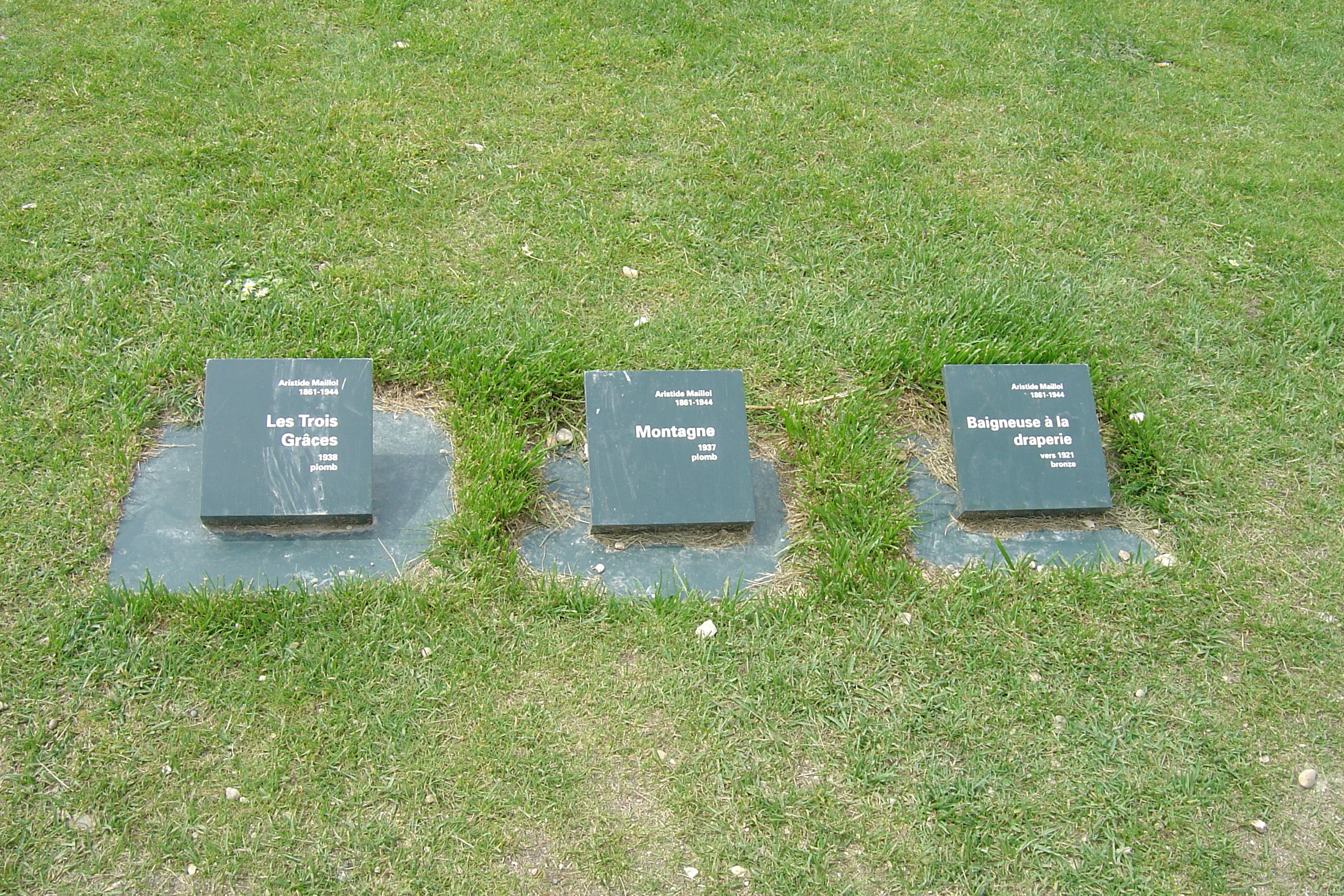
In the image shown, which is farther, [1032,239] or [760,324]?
[1032,239]

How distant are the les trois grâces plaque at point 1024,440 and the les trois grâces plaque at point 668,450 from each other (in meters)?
0.77

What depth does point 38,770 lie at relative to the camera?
2.68 meters

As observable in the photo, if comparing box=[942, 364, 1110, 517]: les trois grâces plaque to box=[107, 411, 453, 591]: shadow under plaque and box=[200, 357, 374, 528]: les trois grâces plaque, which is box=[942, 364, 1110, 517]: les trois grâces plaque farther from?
box=[200, 357, 374, 528]: les trois grâces plaque

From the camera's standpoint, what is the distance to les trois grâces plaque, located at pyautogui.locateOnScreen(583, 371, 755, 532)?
129 inches

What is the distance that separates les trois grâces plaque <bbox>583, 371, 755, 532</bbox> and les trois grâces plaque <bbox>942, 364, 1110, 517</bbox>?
2.54 ft

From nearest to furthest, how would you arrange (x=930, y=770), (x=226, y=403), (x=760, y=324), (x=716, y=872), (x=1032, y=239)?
1. (x=716, y=872)
2. (x=930, y=770)
3. (x=226, y=403)
4. (x=760, y=324)
5. (x=1032, y=239)

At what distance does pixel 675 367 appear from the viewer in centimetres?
382

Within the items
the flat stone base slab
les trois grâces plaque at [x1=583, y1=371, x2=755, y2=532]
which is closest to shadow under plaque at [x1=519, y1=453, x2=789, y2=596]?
les trois grâces plaque at [x1=583, y1=371, x2=755, y2=532]

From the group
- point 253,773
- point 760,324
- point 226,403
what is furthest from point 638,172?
point 253,773

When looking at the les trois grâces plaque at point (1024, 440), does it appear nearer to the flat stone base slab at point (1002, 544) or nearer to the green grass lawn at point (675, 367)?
the flat stone base slab at point (1002, 544)

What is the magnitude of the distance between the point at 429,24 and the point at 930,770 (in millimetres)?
4337

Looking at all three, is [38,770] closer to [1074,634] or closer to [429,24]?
[1074,634]

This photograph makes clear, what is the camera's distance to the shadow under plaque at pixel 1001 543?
3.44 m

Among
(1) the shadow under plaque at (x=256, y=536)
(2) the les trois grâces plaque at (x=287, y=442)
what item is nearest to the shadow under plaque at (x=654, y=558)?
(1) the shadow under plaque at (x=256, y=536)
